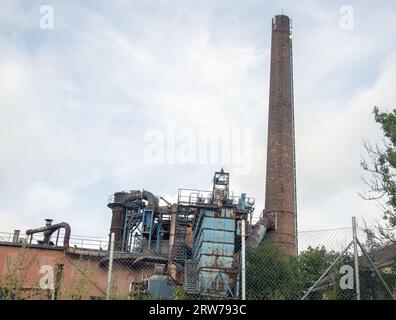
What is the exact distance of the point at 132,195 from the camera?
3466cm

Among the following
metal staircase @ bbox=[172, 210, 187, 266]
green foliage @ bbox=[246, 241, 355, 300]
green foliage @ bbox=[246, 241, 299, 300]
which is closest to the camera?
green foliage @ bbox=[246, 241, 355, 300]

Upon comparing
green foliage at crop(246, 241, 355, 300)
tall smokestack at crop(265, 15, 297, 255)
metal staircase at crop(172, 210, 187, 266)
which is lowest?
green foliage at crop(246, 241, 355, 300)

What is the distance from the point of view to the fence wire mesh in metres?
7.00

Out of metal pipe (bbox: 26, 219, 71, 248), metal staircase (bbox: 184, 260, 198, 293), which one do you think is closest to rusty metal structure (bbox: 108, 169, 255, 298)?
metal staircase (bbox: 184, 260, 198, 293)

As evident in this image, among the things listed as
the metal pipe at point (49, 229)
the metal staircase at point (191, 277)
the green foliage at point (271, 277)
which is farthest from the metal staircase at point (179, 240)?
the green foliage at point (271, 277)

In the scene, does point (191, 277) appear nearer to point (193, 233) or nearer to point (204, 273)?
point (204, 273)

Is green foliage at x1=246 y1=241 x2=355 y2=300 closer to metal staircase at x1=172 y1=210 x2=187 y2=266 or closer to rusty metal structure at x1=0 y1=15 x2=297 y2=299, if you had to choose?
rusty metal structure at x1=0 y1=15 x2=297 y2=299

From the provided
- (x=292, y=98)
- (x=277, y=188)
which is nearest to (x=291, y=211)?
(x=277, y=188)

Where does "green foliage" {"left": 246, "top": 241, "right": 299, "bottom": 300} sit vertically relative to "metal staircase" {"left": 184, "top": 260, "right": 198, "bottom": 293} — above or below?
below

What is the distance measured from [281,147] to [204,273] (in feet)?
43.6

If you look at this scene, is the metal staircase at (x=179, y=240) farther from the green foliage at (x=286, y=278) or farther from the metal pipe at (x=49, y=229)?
the green foliage at (x=286, y=278)

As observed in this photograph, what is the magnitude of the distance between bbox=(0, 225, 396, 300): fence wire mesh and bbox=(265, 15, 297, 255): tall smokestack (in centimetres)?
509
